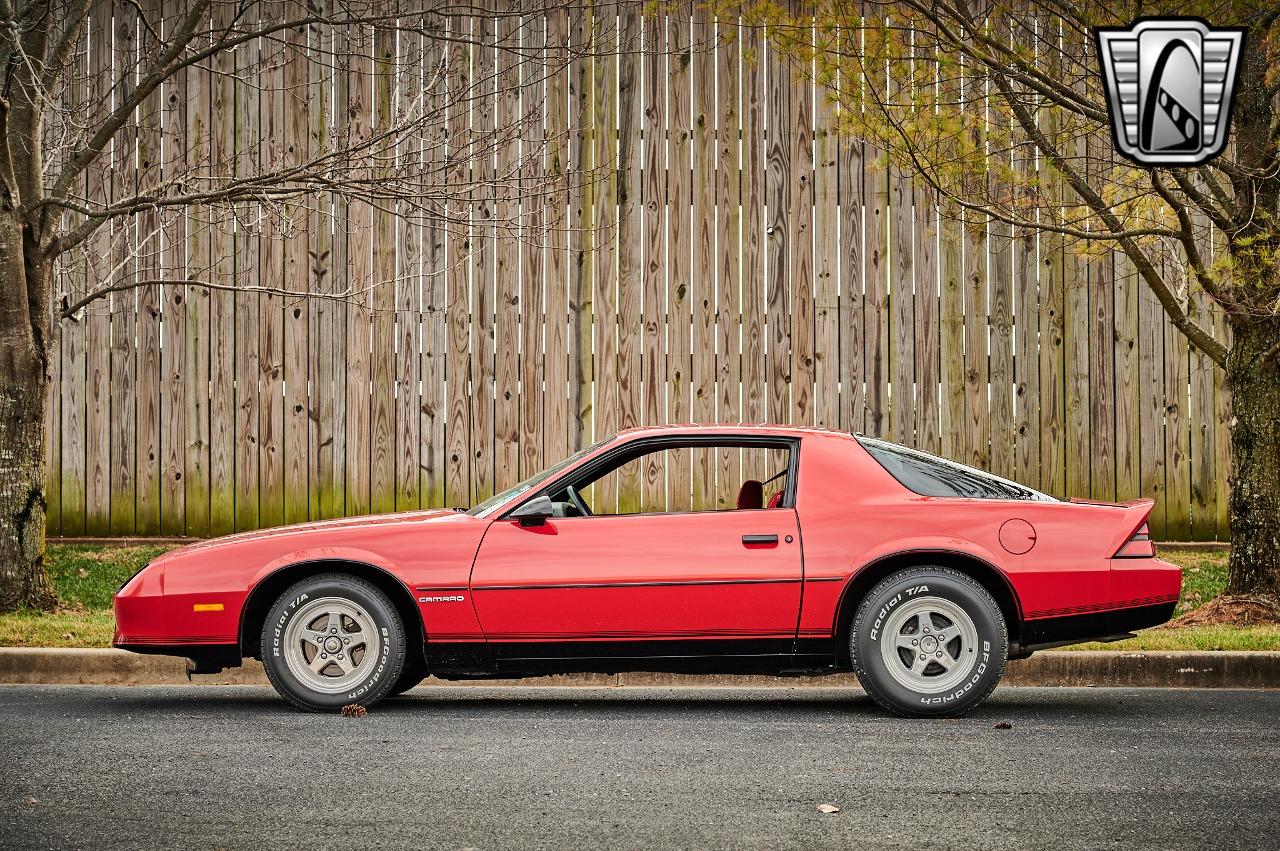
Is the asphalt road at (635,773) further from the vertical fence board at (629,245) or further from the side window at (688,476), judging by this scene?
the vertical fence board at (629,245)

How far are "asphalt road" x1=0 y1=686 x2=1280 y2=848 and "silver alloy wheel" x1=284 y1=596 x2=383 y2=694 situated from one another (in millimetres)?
207

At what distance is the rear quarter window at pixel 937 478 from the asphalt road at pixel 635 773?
1081mm

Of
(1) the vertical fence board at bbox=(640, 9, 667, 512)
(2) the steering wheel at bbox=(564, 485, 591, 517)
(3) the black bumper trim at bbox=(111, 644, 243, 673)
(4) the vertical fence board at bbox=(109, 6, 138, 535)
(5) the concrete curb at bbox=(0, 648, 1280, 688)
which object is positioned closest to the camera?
(3) the black bumper trim at bbox=(111, 644, 243, 673)

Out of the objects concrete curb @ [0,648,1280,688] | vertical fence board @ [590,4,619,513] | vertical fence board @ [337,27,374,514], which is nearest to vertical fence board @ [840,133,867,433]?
vertical fence board @ [590,4,619,513]

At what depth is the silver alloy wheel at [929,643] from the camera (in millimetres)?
6664

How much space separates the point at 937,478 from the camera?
702 cm

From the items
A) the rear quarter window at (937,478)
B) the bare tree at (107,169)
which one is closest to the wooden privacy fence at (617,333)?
the bare tree at (107,169)

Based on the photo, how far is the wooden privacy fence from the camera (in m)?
12.2

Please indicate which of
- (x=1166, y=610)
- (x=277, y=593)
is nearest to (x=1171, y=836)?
(x=1166, y=610)

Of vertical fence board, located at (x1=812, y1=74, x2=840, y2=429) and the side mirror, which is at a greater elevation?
vertical fence board, located at (x1=812, y1=74, x2=840, y2=429)

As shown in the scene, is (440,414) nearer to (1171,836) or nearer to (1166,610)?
(1166,610)

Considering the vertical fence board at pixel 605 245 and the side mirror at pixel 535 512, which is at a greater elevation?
the vertical fence board at pixel 605 245

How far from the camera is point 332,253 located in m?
12.4

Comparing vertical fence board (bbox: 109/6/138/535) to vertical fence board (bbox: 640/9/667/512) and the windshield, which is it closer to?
vertical fence board (bbox: 640/9/667/512)
